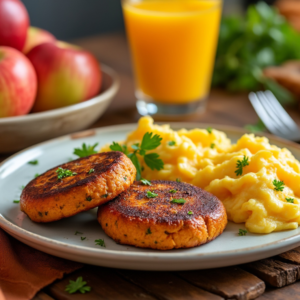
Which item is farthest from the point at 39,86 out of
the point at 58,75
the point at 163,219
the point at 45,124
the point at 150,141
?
the point at 163,219

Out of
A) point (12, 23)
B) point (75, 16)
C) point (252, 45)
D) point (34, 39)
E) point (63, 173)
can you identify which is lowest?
point (75, 16)

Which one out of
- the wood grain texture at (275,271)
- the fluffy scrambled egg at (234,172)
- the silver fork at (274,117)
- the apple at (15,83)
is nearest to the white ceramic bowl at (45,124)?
the apple at (15,83)

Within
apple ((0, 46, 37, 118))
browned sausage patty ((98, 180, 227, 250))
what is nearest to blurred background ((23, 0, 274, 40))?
apple ((0, 46, 37, 118))

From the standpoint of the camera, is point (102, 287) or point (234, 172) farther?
point (234, 172)

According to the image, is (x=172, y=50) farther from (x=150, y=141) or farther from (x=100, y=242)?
(x=100, y=242)

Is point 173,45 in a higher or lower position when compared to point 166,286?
higher

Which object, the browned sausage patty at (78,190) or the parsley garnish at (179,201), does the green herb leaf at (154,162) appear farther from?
the parsley garnish at (179,201)

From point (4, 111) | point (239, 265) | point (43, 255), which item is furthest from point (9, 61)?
point (239, 265)
